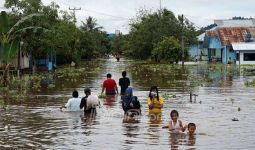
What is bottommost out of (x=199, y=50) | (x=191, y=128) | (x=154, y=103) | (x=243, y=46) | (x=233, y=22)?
(x=191, y=128)

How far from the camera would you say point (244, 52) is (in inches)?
2950

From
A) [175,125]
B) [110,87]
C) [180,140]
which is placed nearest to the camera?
[180,140]

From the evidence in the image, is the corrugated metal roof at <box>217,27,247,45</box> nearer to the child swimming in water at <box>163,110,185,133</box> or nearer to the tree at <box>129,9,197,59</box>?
the tree at <box>129,9,197,59</box>

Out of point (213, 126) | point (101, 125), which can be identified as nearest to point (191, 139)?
A: point (213, 126)

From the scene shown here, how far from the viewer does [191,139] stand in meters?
14.1

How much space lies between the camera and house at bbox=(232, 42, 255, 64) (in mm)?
73938

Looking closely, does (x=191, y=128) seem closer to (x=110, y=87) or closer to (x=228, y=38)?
(x=110, y=87)

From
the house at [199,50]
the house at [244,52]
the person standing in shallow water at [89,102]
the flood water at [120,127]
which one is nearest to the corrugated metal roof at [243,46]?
the house at [244,52]

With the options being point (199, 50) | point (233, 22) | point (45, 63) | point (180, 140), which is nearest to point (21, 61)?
point (45, 63)

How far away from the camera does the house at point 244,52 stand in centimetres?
7394

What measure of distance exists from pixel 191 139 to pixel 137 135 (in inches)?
59.6

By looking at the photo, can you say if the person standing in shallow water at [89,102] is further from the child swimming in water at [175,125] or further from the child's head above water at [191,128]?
the child's head above water at [191,128]

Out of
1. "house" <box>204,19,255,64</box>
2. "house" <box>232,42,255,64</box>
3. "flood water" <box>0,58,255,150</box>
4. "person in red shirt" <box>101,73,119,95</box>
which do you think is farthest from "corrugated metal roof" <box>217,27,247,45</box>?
"person in red shirt" <box>101,73,119,95</box>

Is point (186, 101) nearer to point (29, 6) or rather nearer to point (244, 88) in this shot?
point (244, 88)
